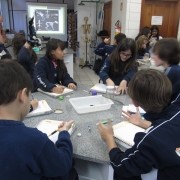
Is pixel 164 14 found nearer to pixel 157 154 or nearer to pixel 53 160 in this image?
pixel 157 154

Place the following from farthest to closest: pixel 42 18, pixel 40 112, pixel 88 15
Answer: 1. pixel 42 18
2. pixel 88 15
3. pixel 40 112

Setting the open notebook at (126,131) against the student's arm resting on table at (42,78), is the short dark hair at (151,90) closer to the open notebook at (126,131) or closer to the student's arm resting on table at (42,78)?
the open notebook at (126,131)

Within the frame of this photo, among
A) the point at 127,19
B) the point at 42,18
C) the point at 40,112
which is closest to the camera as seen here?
the point at 40,112

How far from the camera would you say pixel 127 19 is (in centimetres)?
412

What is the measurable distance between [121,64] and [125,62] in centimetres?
5

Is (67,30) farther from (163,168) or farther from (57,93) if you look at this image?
(163,168)

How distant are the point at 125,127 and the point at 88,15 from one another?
5549 mm

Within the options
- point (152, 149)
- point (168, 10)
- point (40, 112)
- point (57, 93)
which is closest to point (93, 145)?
point (152, 149)

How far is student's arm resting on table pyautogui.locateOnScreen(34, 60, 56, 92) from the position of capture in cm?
169

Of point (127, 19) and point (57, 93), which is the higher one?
point (127, 19)

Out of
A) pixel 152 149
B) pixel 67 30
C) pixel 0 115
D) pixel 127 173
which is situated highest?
pixel 67 30

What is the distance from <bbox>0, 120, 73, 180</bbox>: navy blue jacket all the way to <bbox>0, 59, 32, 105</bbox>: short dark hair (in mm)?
84

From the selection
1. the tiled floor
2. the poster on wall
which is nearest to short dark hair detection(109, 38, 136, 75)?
the tiled floor

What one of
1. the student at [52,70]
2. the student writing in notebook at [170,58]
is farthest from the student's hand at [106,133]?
the student at [52,70]
